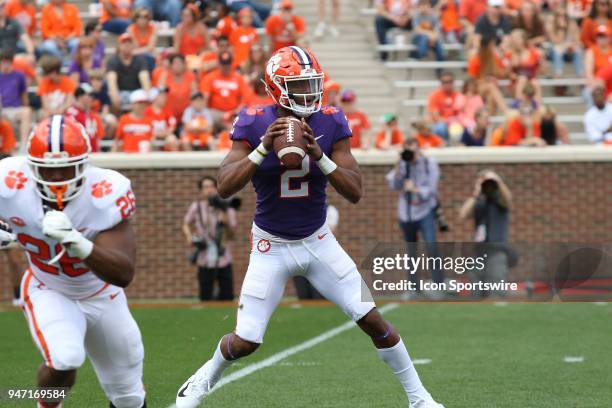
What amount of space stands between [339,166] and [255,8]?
481 inches

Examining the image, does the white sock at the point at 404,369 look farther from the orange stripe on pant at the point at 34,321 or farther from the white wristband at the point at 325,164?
the orange stripe on pant at the point at 34,321

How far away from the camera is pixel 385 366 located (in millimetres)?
9141

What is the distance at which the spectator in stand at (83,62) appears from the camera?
645 inches

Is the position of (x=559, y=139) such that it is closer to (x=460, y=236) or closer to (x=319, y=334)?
(x=460, y=236)

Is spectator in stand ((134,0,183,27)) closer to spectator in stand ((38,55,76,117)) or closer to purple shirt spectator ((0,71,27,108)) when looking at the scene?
spectator in stand ((38,55,76,117))

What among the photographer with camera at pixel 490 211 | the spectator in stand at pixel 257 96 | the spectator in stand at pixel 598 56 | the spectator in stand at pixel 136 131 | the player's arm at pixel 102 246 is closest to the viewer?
the player's arm at pixel 102 246

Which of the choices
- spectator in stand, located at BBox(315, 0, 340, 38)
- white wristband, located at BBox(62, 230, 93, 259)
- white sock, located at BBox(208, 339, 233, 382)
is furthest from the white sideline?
spectator in stand, located at BBox(315, 0, 340, 38)

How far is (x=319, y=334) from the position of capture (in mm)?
11164

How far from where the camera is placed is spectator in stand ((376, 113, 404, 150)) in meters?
15.7

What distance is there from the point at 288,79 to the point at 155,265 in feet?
31.2

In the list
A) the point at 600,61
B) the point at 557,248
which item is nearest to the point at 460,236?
the point at 557,248

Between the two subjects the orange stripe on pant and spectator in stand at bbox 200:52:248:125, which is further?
spectator in stand at bbox 200:52:248:125

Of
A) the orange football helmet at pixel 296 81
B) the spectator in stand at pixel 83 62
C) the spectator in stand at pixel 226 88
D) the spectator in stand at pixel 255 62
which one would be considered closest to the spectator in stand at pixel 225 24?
the spectator in stand at pixel 255 62

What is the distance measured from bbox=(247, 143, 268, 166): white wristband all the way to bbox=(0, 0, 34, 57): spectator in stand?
1069cm
